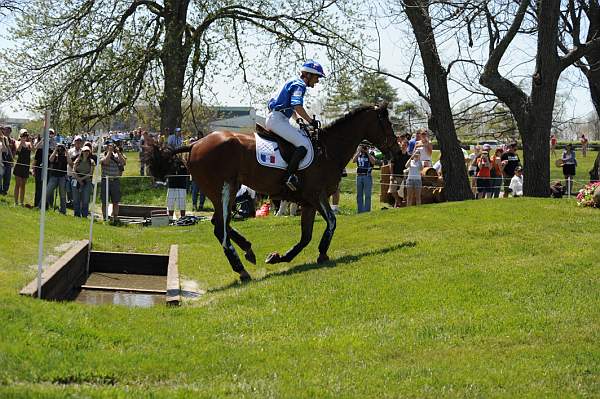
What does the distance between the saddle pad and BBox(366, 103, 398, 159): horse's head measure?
160 cm

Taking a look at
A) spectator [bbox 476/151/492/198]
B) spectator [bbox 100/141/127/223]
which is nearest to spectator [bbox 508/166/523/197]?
spectator [bbox 476/151/492/198]

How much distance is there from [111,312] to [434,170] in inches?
602

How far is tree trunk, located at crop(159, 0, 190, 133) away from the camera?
113 ft

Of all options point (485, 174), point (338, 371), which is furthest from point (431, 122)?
point (338, 371)

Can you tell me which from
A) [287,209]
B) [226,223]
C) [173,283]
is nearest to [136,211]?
[287,209]

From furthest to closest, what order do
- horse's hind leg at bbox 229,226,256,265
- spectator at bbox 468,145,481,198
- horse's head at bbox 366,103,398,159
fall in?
spectator at bbox 468,145,481,198 < horse's head at bbox 366,103,398,159 < horse's hind leg at bbox 229,226,256,265

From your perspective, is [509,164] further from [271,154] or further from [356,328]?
[356,328]

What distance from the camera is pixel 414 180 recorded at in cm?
2252

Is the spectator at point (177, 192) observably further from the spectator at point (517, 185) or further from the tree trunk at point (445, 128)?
the spectator at point (517, 185)

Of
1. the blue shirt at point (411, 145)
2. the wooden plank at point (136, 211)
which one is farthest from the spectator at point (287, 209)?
the wooden plank at point (136, 211)

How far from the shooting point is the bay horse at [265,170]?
1268cm

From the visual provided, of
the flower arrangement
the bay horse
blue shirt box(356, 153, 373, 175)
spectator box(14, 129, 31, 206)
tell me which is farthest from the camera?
spectator box(14, 129, 31, 206)

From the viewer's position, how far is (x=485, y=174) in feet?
78.8

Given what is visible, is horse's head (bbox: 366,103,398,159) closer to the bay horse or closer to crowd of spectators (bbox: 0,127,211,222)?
the bay horse
